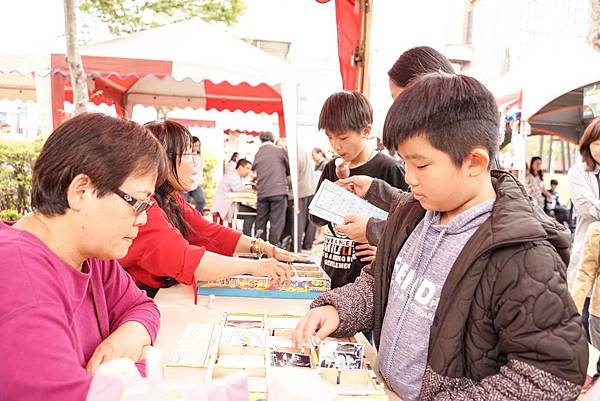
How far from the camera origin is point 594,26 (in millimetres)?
6152

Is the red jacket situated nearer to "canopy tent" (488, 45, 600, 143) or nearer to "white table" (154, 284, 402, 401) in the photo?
"white table" (154, 284, 402, 401)

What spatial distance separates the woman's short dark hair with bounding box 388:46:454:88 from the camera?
1833 mm

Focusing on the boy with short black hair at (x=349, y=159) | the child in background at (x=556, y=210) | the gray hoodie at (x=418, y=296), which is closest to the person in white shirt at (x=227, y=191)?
the boy with short black hair at (x=349, y=159)

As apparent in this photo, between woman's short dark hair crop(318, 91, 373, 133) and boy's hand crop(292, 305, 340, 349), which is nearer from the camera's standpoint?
boy's hand crop(292, 305, 340, 349)

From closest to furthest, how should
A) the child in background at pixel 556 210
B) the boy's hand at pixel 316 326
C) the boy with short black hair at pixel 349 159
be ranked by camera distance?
the boy's hand at pixel 316 326 < the boy with short black hair at pixel 349 159 < the child in background at pixel 556 210

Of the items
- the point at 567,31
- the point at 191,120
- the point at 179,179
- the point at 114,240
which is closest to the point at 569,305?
the point at 114,240

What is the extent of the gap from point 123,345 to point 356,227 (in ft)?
3.36

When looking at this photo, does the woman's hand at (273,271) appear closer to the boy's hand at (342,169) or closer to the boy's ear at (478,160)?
the boy's hand at (342,169)

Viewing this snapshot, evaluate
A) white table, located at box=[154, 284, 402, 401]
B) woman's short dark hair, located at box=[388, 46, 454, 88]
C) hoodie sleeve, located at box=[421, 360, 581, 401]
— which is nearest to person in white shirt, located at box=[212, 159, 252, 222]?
white table, located at box=[154, 284, 402, 401]

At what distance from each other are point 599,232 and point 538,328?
224 cm

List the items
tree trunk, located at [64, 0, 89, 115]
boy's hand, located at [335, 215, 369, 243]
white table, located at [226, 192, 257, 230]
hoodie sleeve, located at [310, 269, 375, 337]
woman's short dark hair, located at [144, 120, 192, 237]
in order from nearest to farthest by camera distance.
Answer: hoodie sleeve, located at [310, 269, 375, 337]
boy's hand, located at [335, 215, 369, 243]
woman's short dark hair, located at [144, 120, 192, 237]
tree trunk, located at [64, 0, 89, 115]
white table, located at [226, 192, 257, 230]

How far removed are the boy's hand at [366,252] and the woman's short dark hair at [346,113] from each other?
22.6 inches

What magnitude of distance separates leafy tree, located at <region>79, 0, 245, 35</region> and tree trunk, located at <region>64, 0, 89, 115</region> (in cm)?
768

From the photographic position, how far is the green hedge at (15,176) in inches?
246
